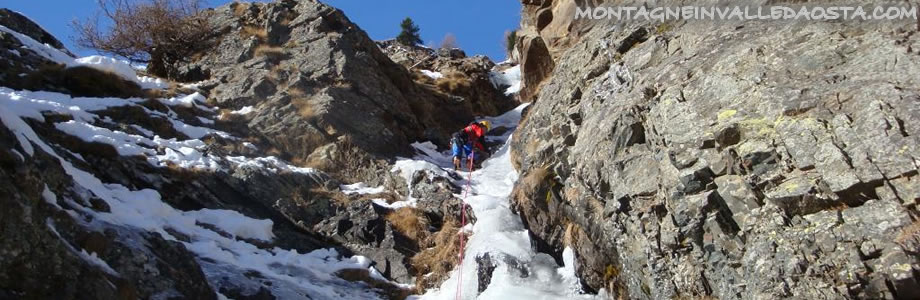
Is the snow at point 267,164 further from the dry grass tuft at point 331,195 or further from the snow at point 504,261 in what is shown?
the snow at point 504,261

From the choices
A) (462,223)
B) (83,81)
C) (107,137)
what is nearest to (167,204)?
(107,137)

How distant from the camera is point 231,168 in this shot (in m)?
14.1

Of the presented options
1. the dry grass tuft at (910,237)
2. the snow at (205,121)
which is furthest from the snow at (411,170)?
the dry grass tuft at (910,237)

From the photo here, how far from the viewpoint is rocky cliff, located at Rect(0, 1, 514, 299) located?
7.30 meters

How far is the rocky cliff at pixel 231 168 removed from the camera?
24.0ft

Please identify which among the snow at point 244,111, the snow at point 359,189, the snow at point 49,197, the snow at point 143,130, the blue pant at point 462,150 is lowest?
the snow at point 49,197

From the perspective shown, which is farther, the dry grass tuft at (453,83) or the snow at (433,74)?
the snow at (433,74)

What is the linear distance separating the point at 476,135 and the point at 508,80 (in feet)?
31.6

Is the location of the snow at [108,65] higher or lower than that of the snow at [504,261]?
higher

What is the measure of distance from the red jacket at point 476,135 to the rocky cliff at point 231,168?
5.12 ft

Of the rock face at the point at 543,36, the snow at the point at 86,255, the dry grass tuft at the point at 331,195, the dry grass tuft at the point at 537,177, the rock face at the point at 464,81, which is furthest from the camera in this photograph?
the rock face at the point at 464,81

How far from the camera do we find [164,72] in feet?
71.6

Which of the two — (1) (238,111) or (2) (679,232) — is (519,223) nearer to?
(2) (679,232)

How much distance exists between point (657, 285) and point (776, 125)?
90.4 inches
